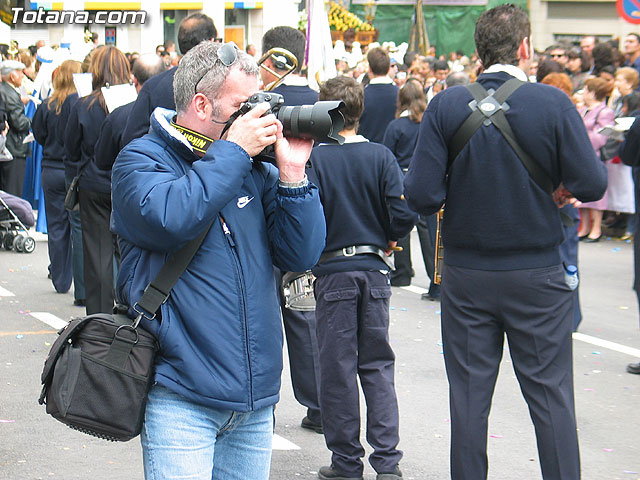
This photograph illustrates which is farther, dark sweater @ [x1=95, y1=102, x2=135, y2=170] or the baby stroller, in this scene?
the baby stroller

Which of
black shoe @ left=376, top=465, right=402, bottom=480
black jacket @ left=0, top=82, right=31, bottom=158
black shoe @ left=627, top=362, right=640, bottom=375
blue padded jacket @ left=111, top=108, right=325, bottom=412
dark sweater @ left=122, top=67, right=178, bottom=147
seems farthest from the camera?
black jacket @ left=0, top=82, right=31, bottom=158

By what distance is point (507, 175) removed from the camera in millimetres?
4098

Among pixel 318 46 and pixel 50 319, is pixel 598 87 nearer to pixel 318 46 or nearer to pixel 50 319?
pixel 318 46

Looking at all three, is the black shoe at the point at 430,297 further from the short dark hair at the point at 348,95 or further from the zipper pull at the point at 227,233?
the zipper pull at the point at 227,233

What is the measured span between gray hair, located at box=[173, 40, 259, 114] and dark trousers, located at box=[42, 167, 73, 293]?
662 cm

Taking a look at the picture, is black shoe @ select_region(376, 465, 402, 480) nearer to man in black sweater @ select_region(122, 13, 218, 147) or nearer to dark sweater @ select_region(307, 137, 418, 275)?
dark sweater @ select_region(307, 137, 418, 275)

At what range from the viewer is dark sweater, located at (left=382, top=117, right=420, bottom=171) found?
988cm

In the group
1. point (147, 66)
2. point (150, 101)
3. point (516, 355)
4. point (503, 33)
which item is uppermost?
point (503, 33)

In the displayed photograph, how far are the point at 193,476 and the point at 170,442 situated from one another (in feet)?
0.37

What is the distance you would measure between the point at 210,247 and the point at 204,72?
488 millimetres

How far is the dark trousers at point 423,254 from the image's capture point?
9.62 meters

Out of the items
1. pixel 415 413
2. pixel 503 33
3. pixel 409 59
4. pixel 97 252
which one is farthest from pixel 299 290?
pixel 409 59

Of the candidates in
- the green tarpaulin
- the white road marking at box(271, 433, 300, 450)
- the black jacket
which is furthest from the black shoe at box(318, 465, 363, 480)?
the green tarpaulin

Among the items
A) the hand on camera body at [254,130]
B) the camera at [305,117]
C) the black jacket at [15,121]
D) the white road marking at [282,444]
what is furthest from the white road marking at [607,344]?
the black jacket at [15,121]
